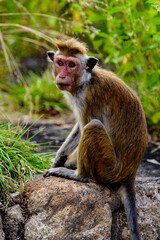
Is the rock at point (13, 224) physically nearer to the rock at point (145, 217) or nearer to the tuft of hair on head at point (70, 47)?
the rock at point (145, 217)

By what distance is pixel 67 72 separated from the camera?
16.0 feet

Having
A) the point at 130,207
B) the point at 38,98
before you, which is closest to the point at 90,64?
the point at 130,207

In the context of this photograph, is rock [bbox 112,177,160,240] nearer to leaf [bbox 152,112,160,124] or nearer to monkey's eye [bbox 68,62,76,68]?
monkey's eye [bbox 68,62,76,68]

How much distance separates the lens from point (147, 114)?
8.44 m

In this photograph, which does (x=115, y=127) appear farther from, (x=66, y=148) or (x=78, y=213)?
(x=78, y=213)

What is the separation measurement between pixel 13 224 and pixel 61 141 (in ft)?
11.3

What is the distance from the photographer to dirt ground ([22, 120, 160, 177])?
6.26 m

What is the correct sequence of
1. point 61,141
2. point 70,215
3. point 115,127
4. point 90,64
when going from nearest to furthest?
point 70,215 → point 115,127 → point 90,64 → point 61,141

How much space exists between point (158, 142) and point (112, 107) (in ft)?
11.6

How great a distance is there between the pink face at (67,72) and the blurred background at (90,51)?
1.48 meters

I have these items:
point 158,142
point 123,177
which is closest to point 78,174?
point 123,177

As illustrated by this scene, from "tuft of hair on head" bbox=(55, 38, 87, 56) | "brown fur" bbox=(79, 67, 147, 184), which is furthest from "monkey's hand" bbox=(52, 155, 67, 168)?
"tuft of hair on head" bbox=(55, 38, 87, 56)

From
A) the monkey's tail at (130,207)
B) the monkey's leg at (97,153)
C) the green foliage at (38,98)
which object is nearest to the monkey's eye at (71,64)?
the monkey's leg at (97,153)

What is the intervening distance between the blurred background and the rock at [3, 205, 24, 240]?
8.31ft
